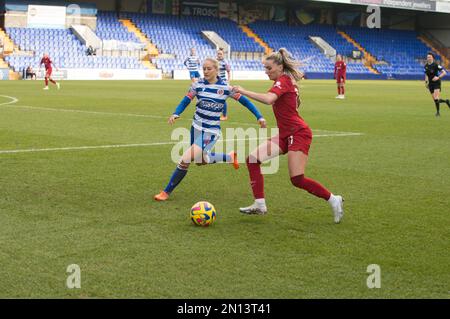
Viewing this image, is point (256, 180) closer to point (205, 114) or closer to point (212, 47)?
point (205, 114)

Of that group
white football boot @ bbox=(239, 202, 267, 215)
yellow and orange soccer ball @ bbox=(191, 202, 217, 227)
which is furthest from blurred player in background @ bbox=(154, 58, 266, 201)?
yellow and orange soccer ball @ bbox=(191, 202, 217, 227)

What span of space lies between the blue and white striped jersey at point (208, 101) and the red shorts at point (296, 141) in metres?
1.37

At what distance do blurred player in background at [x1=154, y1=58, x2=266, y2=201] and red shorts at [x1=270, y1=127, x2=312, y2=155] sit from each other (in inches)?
40.5

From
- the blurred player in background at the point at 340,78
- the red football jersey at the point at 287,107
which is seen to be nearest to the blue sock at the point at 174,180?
the red football jersey at the point at 287,107

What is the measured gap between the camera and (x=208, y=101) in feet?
30.2

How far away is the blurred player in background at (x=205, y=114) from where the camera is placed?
9055 millimetres

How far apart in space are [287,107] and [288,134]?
0.97 ft

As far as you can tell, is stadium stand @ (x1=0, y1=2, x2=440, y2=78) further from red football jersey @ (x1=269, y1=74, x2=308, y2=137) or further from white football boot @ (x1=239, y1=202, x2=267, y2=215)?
red football jersey @ (x1=269, y1=74, x2=308, y2=137)

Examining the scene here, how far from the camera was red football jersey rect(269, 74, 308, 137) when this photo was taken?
7734 millimetres

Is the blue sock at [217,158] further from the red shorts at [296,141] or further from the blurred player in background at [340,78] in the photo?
the blurred player in background at [340,78]

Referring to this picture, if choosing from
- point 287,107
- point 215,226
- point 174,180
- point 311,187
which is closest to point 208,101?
point 174,180

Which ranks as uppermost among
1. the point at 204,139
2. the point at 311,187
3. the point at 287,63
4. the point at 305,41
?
the point at 305,41

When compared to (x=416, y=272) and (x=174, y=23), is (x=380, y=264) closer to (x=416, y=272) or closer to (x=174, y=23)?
(x=416, y=272)

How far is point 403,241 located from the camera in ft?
23.1
